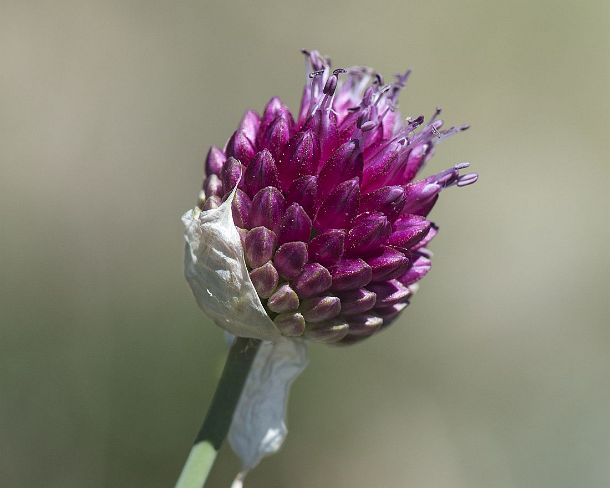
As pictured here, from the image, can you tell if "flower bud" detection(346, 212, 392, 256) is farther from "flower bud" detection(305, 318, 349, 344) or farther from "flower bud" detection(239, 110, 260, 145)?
"flower bud" detection(239, 110, 260, 145)

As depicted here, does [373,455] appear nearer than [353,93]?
No

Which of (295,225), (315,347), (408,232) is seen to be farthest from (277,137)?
(315,347)

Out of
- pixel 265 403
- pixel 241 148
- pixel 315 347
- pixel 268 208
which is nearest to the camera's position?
pixel 268 208

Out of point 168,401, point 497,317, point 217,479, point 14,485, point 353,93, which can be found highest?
point 353,93

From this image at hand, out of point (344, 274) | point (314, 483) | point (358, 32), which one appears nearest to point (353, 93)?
point (344, 274)

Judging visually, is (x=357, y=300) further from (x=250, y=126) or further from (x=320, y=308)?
(x=250, y=126)

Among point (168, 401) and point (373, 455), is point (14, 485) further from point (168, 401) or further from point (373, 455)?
point (373, 455)

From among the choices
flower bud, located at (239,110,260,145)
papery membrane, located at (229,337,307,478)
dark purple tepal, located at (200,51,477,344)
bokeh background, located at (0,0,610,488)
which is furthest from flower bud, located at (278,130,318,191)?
bokeh background, located at (0,0,610,488)
